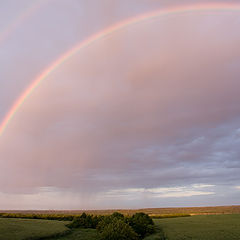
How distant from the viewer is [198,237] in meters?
34.0

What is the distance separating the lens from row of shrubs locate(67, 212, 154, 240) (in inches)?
1262

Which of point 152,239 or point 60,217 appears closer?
point 152,239

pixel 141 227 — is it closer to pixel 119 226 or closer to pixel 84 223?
pixel 119 226

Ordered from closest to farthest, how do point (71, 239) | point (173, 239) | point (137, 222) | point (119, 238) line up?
point (119, 238) → point (173, 239) → point (71, 239) → point (137, 222)

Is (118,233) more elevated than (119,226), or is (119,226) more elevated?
(119,226)

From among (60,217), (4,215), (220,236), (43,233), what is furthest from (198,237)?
(4,215)

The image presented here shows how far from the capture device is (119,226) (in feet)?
107

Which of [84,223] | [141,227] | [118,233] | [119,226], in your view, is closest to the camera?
[118,233]

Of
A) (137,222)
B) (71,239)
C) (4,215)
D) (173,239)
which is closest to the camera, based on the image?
(173,239)

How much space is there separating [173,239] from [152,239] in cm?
260

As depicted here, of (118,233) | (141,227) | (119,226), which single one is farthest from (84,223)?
(118,233)

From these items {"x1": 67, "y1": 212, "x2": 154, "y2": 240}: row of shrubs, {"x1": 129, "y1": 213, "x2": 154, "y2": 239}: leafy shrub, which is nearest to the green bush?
{"x1": 67, "y1": 212, "x2": 154, "y2": 240}: row of shrubs

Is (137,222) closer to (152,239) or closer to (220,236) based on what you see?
(152,239)

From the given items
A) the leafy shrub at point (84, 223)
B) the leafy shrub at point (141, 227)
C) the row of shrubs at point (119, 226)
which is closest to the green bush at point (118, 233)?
the row of shrubs at point (119, 226)
